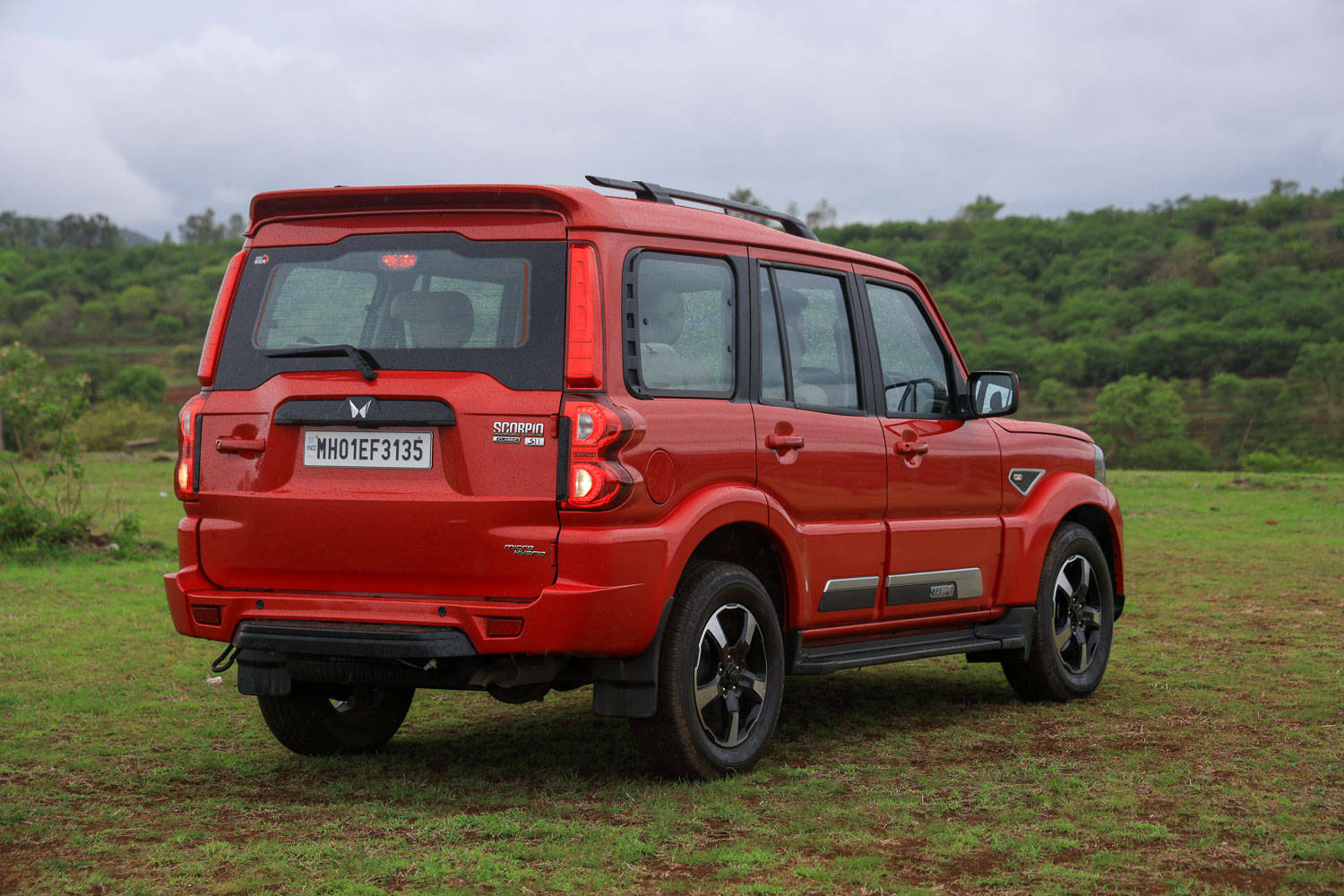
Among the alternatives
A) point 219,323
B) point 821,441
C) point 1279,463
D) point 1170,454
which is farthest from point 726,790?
point 1170,454

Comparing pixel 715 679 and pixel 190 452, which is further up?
pixel 190 452

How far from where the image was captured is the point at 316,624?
5.04m

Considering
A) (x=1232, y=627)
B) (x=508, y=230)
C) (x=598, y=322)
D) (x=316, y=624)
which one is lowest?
(x=1232, y=627)

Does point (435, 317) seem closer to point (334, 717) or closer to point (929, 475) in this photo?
point (334, 717)

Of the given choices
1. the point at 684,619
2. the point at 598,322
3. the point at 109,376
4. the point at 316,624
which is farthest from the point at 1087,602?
the point at 109,376

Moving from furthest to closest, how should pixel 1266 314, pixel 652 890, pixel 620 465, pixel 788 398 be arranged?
pixel 1266 314 → pixel 788 398 → pixel 620 465 → pixel 652 890

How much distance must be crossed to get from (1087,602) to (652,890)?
4235 mm

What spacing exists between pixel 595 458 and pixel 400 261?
107 cm

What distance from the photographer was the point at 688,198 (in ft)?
19.1

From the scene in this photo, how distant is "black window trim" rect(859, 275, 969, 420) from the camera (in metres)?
6.44

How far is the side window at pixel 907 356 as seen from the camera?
21.5ft

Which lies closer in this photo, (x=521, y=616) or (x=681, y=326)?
(x=521, y=616)

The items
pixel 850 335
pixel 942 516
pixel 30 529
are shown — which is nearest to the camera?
pixel 850 335

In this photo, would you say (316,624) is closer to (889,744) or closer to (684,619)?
(684,619)
